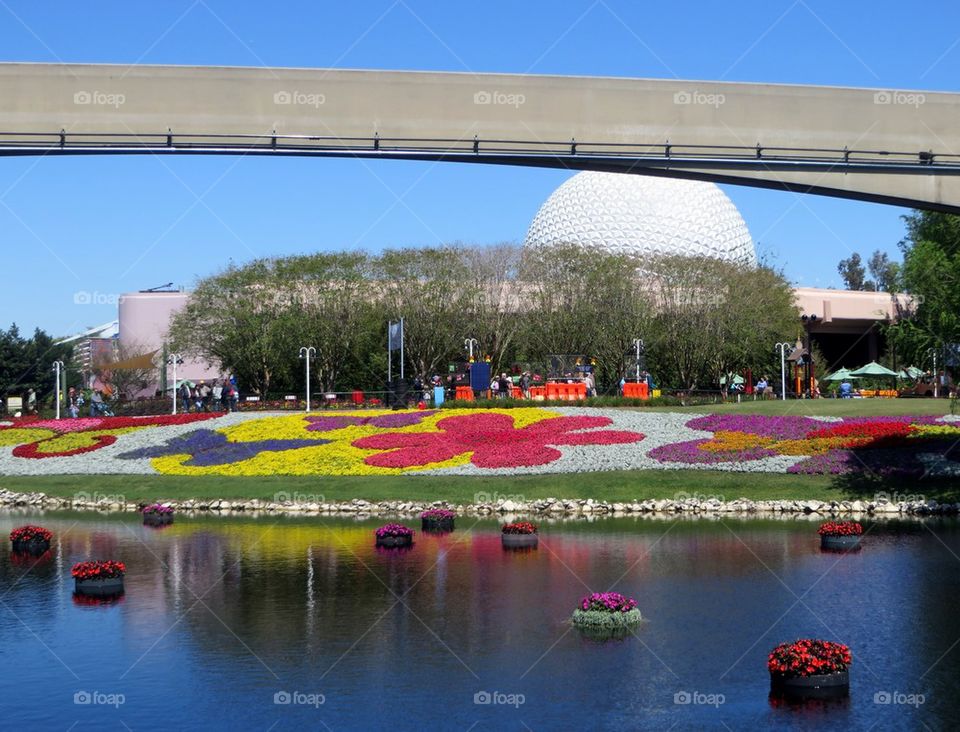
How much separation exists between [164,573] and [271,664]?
8.01 m

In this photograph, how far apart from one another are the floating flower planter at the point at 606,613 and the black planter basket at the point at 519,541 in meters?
7.52

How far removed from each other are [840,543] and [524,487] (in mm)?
11462

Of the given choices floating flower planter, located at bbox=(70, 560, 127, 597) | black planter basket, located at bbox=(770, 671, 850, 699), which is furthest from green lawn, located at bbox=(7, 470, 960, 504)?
black planter basket, located at bbox=(770, 671, 850, 699)

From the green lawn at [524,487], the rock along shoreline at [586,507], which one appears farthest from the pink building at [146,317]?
the rock along shoreline at [586,507]

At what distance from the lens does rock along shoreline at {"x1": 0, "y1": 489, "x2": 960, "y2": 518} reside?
31281 millimetres

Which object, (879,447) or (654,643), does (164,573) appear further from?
(879,447)

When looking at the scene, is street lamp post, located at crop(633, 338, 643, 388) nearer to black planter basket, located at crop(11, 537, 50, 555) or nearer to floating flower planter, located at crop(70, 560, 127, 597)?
black planter basket, located at crop(11, 537, 50, 555)

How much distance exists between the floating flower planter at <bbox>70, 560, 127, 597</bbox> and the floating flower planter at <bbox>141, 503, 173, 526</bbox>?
10093mm

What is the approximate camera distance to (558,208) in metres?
84.9

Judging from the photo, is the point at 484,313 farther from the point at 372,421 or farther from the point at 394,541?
the point at 394,541

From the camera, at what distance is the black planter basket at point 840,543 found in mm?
24844

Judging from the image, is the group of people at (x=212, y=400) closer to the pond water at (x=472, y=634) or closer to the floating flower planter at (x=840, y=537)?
the pond water at (x=472, y=634)

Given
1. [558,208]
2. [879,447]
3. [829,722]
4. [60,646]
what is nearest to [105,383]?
[558,208]

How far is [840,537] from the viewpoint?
2506 cm
